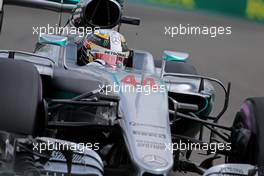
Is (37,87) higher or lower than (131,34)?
higher

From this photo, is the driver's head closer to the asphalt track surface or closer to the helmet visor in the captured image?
the helmet visor

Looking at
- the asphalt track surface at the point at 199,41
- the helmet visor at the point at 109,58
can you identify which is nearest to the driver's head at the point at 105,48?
the helmet visor at the point at 109,58

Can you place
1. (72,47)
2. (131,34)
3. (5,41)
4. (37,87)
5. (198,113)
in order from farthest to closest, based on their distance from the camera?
(131,34), (5,41), (72,47), (198,113), (37,87)

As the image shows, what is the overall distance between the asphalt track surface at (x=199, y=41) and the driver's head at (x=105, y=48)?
7.03ft

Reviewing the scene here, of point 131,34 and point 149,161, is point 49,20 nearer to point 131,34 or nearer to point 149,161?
point 131,34

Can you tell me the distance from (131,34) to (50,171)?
227 inches

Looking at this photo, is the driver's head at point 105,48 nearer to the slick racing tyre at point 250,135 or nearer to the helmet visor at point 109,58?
the helmet visor at point 109,58

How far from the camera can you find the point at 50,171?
3195mm

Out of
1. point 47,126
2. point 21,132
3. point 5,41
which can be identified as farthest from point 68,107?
point 5,41

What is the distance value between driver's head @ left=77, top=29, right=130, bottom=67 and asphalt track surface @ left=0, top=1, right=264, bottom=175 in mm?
2143

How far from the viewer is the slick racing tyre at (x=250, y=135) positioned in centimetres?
352

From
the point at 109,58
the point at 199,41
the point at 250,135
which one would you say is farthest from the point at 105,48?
the point at 199,41

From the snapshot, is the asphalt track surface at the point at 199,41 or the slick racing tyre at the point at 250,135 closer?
the slick racing tyre at the point at 250,135

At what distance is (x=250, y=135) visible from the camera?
3598 mm
